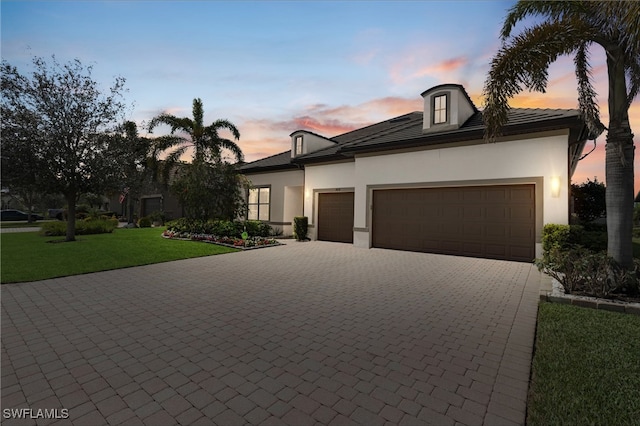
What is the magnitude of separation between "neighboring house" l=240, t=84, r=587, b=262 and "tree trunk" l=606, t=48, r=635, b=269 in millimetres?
2691

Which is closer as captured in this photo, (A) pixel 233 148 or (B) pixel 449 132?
(B) pixel 449 132

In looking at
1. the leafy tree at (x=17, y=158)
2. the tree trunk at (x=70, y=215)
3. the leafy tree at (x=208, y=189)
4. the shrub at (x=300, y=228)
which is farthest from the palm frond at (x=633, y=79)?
the tree trunk at (x=70, y=215)

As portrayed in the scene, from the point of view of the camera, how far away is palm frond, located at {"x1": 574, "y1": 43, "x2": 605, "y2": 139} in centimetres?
715

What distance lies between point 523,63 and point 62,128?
18306 mm

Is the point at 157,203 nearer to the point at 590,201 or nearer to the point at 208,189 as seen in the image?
the point at 208,189

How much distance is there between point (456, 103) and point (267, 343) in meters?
11.8

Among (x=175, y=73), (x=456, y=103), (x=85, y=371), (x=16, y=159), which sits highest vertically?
(x=175, y=73)

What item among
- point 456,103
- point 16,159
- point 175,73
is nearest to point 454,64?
point 456,103

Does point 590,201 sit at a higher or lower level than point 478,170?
lower

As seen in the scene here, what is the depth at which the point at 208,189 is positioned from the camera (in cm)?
1659

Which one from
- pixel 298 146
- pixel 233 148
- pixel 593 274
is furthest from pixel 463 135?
pixel 233 148

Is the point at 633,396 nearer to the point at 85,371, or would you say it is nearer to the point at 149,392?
the point at 149,392

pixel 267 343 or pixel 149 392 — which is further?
pixel 267 343

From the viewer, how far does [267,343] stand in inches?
156
